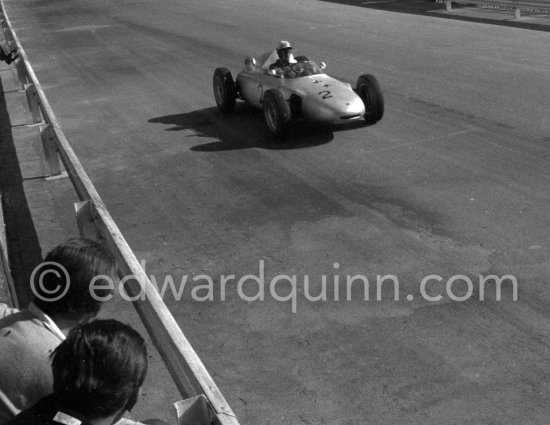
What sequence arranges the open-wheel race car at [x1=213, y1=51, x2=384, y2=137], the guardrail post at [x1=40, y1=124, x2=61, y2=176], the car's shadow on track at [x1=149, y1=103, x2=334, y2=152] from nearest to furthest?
the guardrail post at [x1=40, y1=124, x2=61, y2=176] → the open-wheel race car at [x1=213, y1=51, x2=384, y2=137] → the car's shadow on track at [x1=149, y1=103, x2=334, y2=152]

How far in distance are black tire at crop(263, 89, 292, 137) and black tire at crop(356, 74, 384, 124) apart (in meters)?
1.30

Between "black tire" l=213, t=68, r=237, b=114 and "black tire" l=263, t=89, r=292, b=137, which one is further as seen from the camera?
"black tire" l=213, t=68, r=237, b=114

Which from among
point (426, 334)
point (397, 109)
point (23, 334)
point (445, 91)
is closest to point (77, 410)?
point (23, 334)

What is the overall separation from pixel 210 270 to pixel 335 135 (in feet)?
16.8

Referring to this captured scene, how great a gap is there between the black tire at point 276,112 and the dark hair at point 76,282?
8857mm

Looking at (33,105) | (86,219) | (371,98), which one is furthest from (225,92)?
(86,219)

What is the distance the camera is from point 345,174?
11.6 meters

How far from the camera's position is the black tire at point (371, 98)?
44.9 ft

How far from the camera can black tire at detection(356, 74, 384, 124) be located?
13672 millimetres

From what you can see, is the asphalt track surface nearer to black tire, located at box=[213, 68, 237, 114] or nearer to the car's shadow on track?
the car's shadow on track

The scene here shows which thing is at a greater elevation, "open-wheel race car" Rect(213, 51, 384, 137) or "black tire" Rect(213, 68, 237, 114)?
"open-wheel race car" Rect(213, 51, 384, 137)

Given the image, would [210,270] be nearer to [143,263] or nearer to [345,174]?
[143,263]

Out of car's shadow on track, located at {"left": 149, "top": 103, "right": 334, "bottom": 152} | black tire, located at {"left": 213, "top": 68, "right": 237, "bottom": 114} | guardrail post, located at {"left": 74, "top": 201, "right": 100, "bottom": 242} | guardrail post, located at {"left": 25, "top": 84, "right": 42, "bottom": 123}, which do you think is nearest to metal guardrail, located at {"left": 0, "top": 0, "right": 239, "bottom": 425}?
guardrail post, located at {"left": 74, "top": 201, "right": 100, "bottom": 242}

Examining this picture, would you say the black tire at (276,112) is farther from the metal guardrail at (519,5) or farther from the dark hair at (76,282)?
the metal guardrail at (519,5)
